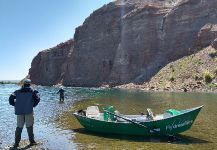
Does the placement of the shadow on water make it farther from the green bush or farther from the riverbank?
the green bush

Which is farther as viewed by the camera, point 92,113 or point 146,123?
point 92,113

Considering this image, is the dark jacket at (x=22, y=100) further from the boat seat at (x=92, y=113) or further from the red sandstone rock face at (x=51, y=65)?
the red sandstone rock face at (x=51, y=65)

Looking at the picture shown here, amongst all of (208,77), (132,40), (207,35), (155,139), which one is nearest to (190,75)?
(208,77)

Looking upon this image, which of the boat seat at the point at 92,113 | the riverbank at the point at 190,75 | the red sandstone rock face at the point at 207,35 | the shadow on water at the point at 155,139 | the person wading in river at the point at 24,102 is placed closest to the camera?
the person wading in river at the point at 24,102

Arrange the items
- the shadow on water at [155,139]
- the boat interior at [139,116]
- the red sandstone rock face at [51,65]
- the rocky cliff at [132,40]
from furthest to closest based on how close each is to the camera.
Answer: the red sandstone rock face at [51,65], the rocky cliff at [132,40], the boat interior at [139,116], the shadow on water at [155,139]

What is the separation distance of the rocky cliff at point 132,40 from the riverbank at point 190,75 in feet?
19.4

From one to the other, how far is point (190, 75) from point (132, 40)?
140 ft

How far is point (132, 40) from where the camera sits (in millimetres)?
135000

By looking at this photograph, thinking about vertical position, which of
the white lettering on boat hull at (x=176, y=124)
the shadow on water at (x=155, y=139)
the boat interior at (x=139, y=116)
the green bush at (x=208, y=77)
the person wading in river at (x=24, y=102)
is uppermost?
the green bush at (x=208, y=77)

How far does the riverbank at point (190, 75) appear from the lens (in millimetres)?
86750

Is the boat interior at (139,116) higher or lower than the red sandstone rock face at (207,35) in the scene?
lower

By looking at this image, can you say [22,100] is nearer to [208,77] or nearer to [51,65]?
[208,77]

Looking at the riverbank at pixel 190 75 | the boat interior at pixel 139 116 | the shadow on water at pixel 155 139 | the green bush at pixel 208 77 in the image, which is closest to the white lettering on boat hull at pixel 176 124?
the shadow on water at pixel 155 139

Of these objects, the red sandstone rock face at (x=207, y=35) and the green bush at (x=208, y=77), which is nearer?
the green bush at (x=208, y=77)
